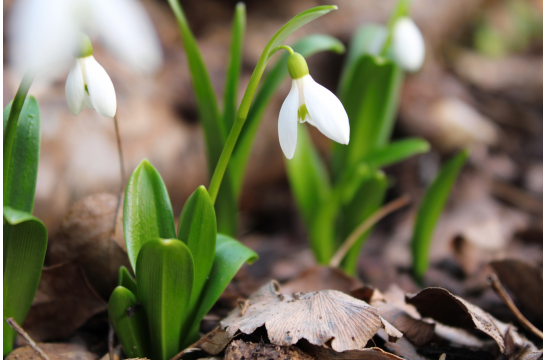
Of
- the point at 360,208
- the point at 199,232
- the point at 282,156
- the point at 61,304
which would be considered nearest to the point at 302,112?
the point at 199,232

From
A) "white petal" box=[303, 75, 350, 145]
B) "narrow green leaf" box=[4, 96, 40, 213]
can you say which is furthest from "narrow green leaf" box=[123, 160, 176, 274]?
"white petal" box=[303, 75, 350, 145]

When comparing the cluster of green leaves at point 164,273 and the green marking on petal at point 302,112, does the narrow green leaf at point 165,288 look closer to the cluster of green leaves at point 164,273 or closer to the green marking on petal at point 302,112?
the cluster of green leaves at point 164,273

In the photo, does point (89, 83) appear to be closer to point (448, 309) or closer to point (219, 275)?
point (219, 275)

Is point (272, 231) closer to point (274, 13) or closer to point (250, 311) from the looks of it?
point (274, 13)

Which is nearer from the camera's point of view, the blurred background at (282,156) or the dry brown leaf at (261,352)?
the dry brown leaf at (261,352)

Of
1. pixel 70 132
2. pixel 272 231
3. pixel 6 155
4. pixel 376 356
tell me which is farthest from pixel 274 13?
pixel 376 356

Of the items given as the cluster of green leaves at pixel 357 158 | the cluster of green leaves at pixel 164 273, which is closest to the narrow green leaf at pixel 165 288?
the cluster of green leaves at pixel 164 273
